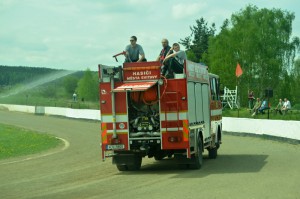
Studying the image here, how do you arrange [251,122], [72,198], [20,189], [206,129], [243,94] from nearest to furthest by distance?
1. [72,198]
2. [20,189]
3. [206,129]
4. [251,122]
5. [243,94]

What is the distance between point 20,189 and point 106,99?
3795 mm

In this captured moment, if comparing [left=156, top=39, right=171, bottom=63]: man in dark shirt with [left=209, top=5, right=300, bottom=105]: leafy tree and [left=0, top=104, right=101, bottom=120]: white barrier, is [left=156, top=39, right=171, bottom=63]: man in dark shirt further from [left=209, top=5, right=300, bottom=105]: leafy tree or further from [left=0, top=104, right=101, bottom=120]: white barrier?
[left=209, top=5, right=300, bottom=105]: leafy tree

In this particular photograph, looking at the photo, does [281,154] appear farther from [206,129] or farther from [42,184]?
[42,184]

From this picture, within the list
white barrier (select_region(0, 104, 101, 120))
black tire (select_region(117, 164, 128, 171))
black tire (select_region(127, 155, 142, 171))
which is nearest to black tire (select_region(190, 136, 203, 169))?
black tire (select_region(127, 155, 142, 171))

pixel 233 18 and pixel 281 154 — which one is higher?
pixel 233 18

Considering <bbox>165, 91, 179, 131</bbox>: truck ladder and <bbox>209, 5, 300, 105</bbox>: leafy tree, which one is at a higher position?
<bbox>209, 5, 300, 105</bbox>: leafy tree

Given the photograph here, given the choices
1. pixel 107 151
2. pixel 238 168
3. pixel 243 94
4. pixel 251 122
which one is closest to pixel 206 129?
pixel 238 168

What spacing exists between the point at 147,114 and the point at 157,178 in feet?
6.75

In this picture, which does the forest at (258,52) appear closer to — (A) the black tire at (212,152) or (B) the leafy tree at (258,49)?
(B) the leafy tree at (258,49)

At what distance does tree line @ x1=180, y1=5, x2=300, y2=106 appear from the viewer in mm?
76812

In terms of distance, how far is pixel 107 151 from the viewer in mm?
16312

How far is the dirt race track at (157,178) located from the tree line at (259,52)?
5491cm

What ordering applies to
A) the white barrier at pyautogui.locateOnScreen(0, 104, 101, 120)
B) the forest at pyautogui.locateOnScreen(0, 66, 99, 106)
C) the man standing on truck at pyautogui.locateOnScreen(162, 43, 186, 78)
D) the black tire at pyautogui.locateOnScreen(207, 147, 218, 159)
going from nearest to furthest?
the man standing on truck at pyautogui.locateOnScreen(162, 43, 186, 78) < the black tire at pyautogui.locateOnScreen(207, 147, 218, 159) < the white barrier at pyautogui.locateOnScreen(0, 104, 101, 120) < the forest at pyautogui.locateOnScreen(0, 66, 99, 106)

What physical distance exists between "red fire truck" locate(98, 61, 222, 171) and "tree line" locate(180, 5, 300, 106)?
61.1 m
